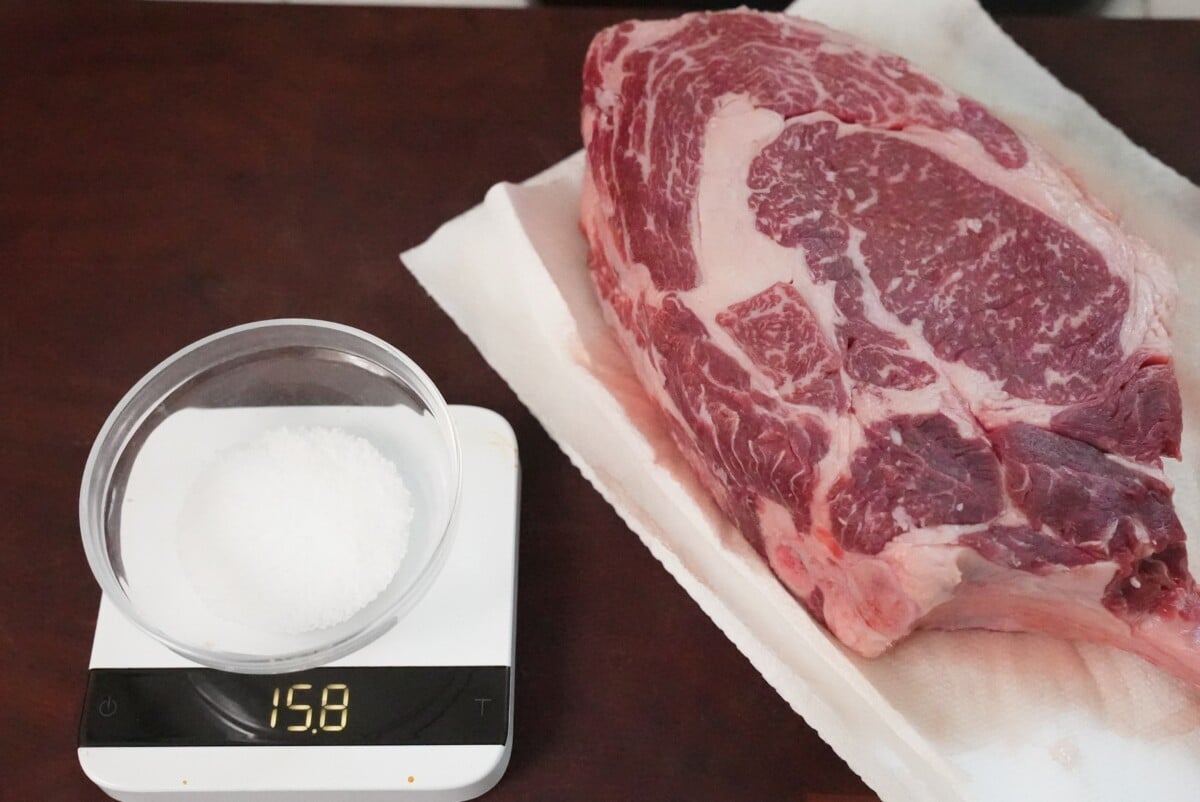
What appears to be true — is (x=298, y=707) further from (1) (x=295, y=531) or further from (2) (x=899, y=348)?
(2) (x=899, y=348)

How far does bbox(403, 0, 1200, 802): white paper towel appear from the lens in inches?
35.2

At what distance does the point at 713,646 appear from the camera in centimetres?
100

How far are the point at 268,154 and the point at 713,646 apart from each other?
834 mm

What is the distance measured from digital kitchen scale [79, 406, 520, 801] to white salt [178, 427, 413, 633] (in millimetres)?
59

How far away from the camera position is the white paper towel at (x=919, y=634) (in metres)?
0.89

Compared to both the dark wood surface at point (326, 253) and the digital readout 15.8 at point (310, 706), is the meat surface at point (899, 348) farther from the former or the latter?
the digital readout 15.8 at point (310, 706)

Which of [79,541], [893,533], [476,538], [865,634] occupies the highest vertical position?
[893,533]

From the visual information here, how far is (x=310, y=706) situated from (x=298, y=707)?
0.04 feet

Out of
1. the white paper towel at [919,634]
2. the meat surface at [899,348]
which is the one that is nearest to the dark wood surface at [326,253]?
the white paper towel at [919,634]

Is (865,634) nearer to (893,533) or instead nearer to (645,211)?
(893,533)

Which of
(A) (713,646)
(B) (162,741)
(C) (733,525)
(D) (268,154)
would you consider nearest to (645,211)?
(C) (733,525)

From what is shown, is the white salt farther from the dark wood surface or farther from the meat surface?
the meat surface

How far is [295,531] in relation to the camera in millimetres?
953

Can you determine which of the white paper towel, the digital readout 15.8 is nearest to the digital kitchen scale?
the digital readout 15.8
